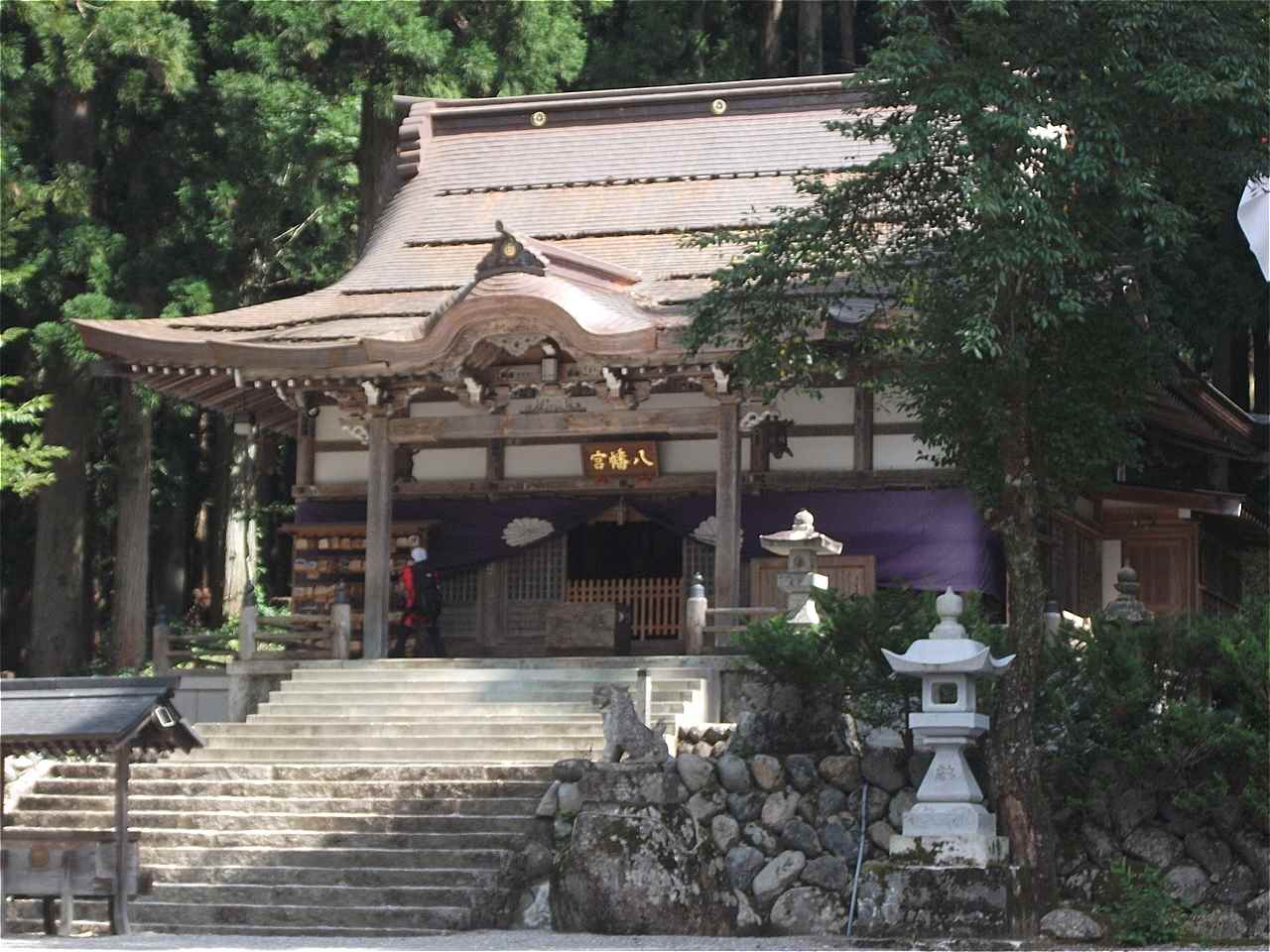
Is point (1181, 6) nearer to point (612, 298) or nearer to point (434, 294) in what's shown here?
point (612, 298)

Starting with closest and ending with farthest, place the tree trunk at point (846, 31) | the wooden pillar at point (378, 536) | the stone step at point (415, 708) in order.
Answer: the stone step at point (415, 708) → the wooden pillar at point (378, 536) → the tree trunk at point (846, 31)

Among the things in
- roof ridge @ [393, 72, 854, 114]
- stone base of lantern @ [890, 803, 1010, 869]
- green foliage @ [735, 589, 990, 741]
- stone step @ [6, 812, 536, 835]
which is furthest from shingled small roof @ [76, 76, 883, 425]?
stone base of lantern @ [890, 803, 1010, 869]

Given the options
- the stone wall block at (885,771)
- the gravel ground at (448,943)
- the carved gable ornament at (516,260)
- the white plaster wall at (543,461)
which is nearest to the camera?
the gravel ground at (448,943)

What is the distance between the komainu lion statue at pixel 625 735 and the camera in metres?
14.2

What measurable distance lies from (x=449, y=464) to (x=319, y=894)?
7.26 metres

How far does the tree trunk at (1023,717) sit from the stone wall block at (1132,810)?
529mm

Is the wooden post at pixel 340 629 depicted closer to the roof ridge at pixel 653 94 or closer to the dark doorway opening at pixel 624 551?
the dark doorway opening at pixel 624 551

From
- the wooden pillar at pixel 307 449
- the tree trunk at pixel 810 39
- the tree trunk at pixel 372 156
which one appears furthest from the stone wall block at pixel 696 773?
the tree trunk at pixel 810 39

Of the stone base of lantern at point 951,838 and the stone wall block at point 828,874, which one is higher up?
the stone base of lantern at point 951,838

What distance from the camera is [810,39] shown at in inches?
1162

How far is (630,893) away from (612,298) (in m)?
6.95

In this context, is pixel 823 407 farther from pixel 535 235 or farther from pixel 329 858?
pixel 329 858

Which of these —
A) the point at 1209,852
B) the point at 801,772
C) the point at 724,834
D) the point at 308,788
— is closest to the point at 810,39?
the point at 308,788

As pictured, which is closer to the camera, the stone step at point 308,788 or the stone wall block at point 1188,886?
the stone wall block at point 1188,886
